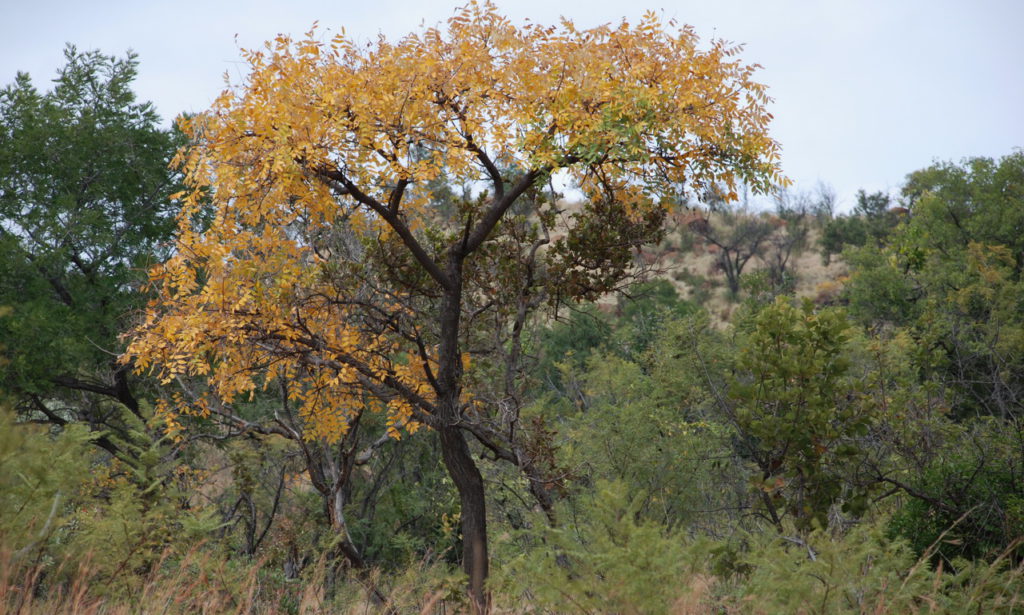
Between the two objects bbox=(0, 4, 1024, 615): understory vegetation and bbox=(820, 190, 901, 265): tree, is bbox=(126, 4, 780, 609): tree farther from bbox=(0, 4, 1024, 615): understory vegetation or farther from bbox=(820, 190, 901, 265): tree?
bbox=(820, 190, 901, 265): tree

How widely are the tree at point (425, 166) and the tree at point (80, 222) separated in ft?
22.4

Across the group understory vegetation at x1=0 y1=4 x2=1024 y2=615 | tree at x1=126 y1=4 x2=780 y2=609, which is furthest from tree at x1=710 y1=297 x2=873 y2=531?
tree at x1=126 y1=4 x2=780 y2=609

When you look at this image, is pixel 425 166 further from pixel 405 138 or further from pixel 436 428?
pixel 436 428

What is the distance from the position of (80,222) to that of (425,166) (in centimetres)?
1007

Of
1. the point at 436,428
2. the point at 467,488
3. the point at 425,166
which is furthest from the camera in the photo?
the point at 436,428

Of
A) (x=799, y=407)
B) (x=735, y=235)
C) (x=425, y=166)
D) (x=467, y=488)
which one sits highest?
(x=735, y=235)

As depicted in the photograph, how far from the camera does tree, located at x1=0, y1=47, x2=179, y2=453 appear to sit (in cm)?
Result: 1363

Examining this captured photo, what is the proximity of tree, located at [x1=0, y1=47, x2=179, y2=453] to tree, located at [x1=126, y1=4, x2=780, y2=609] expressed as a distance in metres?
6.84

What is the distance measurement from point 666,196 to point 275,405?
11364 millimetres

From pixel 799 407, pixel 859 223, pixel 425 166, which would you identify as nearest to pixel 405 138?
pixel 425 166

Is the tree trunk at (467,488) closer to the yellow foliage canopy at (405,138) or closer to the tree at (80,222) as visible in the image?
the yellow foliage canopy at (405,138)

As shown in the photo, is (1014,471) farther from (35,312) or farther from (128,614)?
(35,312)

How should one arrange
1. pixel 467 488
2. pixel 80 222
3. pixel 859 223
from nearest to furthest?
pixel 467 488 → pixel 80 222 → pixel 859 223

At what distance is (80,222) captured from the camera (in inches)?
567
